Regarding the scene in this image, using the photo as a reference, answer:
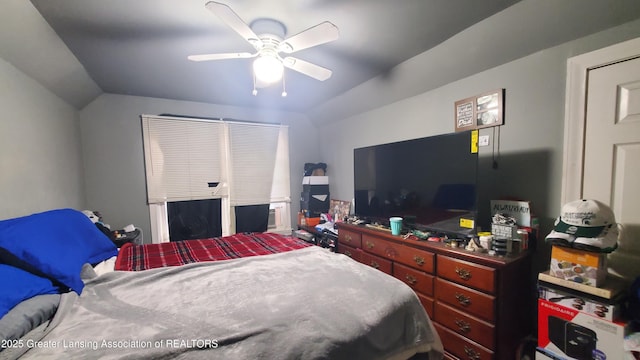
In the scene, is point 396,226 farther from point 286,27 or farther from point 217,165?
point 217,165

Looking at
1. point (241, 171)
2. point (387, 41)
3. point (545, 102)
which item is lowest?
point (241, 171)

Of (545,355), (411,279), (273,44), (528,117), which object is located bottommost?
(545,355)

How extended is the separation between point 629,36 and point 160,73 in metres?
3.47

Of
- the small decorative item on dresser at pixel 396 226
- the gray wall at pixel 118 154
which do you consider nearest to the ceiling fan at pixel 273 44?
the small decorative item on dresser at pixel 396 226

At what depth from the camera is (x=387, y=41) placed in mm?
1891

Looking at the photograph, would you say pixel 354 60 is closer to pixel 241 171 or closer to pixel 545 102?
pixel 545 102

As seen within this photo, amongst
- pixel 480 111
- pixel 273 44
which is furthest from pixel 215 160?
pixel 480 111

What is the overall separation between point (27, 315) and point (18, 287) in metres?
0.19

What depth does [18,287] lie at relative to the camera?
101 cm

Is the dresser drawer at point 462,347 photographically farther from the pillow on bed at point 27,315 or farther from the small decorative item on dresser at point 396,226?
the pillow on bed at point 27,315

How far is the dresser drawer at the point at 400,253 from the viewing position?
183cm

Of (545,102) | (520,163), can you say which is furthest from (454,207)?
(545,102)

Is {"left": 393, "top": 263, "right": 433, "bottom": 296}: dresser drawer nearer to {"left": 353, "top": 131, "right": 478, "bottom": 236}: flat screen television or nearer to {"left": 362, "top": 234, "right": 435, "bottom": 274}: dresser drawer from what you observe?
{"left": 362, "top": 234, "right": 435, "bottom": 274}: dresser drawer

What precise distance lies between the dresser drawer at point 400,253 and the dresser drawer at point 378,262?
0.05m
